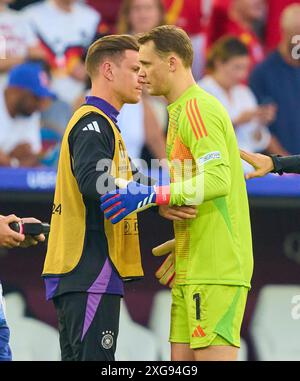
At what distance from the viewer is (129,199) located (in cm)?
532

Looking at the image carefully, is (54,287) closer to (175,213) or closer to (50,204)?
(175,213)

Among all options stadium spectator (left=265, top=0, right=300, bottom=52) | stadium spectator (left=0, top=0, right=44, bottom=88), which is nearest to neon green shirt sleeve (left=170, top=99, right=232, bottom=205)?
stadium spectator (left=0, top=0, right=44, bottom=88)

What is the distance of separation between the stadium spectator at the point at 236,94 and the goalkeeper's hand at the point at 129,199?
4.31 metres

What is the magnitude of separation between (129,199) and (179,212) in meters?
0.28

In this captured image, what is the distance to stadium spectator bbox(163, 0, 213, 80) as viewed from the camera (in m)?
9.77

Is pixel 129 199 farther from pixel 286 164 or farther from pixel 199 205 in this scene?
pixel 286 164

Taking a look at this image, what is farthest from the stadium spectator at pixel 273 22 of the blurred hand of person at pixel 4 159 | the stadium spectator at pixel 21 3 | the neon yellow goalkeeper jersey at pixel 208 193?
the neon yellow goalkeeper jersey at pixel 208 193

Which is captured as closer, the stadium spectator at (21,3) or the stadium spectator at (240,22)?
the stadium spectator at (21,3)

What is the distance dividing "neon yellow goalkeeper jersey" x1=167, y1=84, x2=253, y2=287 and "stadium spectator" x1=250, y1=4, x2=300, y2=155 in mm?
4175

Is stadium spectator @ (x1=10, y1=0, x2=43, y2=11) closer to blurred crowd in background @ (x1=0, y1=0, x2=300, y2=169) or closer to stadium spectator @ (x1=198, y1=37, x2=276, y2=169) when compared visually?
blurred crowd in background @ (x1=0, y1=0, x2=300, y2=169)

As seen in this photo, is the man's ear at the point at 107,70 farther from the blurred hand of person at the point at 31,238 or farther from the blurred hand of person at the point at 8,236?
the blurred hand of person at the point at 8,236

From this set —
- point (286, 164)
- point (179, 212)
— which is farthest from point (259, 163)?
point (179, 212)

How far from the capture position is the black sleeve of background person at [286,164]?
19.6ft
